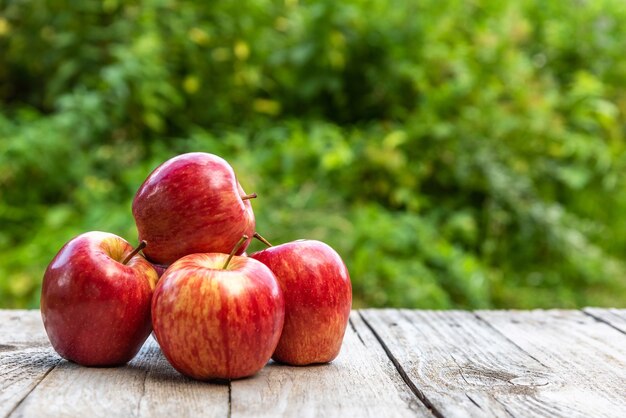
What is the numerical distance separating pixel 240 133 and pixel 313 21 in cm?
74

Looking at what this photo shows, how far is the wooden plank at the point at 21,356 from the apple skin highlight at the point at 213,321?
23cm

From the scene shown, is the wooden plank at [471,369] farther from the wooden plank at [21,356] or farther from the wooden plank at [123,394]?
the wooden plank at [21,356]

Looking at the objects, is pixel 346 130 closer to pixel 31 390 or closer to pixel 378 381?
pixel 378 381

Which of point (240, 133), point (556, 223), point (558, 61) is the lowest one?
point (556, 223)

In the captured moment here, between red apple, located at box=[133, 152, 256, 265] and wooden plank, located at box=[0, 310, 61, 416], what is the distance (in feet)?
0.94

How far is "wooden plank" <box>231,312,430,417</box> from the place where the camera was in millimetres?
1202

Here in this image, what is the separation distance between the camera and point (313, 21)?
14.6ft

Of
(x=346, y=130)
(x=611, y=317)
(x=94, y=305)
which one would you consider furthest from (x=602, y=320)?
(x=346, y=130)

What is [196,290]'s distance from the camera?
1364mm

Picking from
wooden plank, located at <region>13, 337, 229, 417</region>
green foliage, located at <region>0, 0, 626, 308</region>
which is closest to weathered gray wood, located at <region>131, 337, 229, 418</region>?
wooden plank, located at <region>13, 337, 229, 417</region>

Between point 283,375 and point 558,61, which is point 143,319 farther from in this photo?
point 558,61

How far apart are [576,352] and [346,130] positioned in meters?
2.90

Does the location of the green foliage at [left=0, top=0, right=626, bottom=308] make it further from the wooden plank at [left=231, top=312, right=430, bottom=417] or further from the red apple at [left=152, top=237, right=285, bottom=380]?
the red apple at [left=152, top=237, right=285, bottom=380]

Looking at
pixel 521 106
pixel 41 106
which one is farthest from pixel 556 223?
pixel 41 106
